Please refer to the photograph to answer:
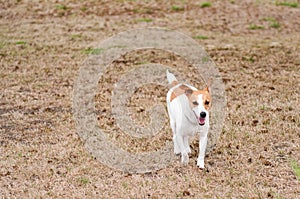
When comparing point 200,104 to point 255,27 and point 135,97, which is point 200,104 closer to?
point 135,97

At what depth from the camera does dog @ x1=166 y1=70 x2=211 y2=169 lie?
5574 millimetres

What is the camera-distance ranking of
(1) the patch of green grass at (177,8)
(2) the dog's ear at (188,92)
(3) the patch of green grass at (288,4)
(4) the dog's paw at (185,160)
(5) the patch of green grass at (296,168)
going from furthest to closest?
(3) the patch of green grass at (288,4), (1) the patch of green grass at (177,8), (4) the dog's paw at (185,160), (5) the patch of green grass at (296,168), (2) the dog's ear at (188,92)

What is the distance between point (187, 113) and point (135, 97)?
402cm

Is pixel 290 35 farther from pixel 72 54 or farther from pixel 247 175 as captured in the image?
pixel 247 175

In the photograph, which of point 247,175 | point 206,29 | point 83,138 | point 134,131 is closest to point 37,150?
point 83,138

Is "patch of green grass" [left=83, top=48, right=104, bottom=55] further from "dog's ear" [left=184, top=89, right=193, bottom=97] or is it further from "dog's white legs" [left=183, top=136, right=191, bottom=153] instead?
"dog's ear" [left=184, top=89, right=193, bottom=97]

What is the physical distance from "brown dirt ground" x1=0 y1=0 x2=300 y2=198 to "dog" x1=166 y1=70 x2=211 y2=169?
0.90 ft

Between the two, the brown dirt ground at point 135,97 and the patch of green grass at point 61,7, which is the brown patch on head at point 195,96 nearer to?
the brown dirt ground at point 135,97

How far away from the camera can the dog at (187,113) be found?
557 cm

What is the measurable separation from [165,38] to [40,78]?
5006 mm

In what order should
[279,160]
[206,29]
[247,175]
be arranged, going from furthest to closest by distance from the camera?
[206,29], [279,160], [247,175]

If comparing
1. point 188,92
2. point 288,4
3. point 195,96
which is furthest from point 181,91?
point 288,4

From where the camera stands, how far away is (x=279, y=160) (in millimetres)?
6363

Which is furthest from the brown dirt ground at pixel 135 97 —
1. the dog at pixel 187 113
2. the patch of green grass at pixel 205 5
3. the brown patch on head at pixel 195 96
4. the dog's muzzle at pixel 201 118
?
the brown patch on head at pixel 195 96
